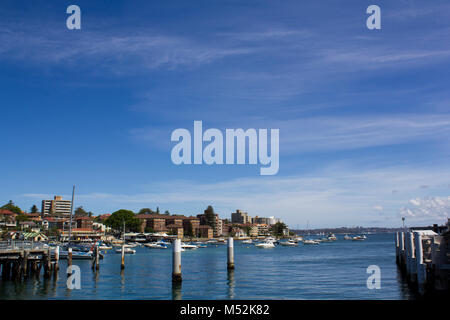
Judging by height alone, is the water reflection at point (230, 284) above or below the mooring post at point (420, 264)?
below

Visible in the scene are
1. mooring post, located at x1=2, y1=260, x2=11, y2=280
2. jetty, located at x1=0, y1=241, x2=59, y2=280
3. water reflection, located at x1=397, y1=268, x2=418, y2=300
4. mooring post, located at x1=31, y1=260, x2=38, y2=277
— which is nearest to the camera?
water reflection, located at x1=397, y1=268, x2=418, y2=300

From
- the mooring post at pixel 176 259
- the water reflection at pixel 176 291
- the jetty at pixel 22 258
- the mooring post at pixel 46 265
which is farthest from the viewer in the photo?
the mooring post at pixel 46 265

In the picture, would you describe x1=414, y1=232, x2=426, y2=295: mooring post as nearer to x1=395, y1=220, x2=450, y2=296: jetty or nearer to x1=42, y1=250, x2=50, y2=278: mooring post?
x1=395, y1=220, x2=450, y2=296: jetty

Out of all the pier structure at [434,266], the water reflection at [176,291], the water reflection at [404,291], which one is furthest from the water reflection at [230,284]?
the pier structure at [434,266]

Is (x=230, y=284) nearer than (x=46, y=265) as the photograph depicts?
Yes

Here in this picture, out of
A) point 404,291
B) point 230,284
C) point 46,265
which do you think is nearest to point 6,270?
point 46,265

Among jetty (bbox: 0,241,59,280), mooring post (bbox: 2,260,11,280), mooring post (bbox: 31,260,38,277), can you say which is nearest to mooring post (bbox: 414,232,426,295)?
jetty (bbox: 0,241,59,280)

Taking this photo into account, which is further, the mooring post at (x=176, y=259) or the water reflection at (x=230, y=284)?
the mooring post at (x=176, y=259)

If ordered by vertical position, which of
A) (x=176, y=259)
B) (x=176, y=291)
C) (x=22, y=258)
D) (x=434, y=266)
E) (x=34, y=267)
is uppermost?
(x=434, y=266)

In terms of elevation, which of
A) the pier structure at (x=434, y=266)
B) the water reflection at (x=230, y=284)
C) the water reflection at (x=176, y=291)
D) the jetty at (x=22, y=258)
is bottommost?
the water reflection at (x=230, y=284)

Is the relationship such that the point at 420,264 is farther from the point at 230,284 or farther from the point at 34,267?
the point at 34,267

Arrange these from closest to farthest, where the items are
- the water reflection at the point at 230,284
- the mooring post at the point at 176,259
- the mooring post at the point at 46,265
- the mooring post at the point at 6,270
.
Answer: the water reflection at the point at 230,284 → the mooring post at the point at 176,259 → the mooring post at the point at 46,265 → the mooring post at the point at 6,270

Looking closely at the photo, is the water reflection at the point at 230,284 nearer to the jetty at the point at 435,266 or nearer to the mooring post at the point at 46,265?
the jetty at the point at 435,266
